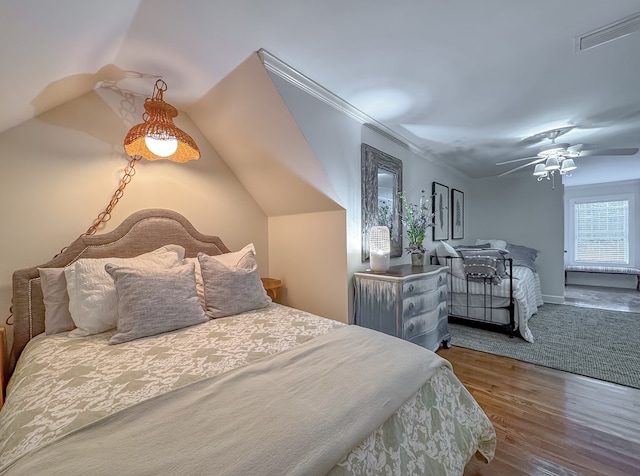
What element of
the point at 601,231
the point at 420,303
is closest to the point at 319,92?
the point at 420,303

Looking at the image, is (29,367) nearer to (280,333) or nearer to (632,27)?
(280,333)

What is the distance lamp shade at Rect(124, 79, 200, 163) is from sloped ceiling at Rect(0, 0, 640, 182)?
0.68 ft

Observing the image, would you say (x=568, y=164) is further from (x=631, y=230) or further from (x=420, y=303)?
(x=631, y=230)

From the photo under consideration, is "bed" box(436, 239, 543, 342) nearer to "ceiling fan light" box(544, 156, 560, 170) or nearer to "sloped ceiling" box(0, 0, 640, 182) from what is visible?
"ceiling fan light" box(544, 156, 560, 170)

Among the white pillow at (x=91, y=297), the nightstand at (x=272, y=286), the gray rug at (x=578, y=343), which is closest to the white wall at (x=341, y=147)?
the nightstand at (x=272, y=286)

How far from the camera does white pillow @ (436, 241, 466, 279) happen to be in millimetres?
3499

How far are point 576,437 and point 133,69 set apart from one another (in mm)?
3504

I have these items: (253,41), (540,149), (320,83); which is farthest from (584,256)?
(253,41)

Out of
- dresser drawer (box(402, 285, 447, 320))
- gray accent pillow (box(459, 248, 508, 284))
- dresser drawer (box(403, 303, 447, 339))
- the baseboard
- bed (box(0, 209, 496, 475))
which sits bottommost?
the baseboard

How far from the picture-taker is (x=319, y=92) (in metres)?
2.11

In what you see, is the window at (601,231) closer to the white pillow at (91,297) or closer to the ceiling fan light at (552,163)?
the ceiling fan light at (552,163)

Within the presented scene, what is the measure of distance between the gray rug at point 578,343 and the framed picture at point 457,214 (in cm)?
163

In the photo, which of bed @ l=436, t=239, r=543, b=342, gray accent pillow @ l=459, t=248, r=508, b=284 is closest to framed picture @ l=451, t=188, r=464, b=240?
bed @ l=436, t=239, r=543, b=342

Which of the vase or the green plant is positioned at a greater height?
the green plant
